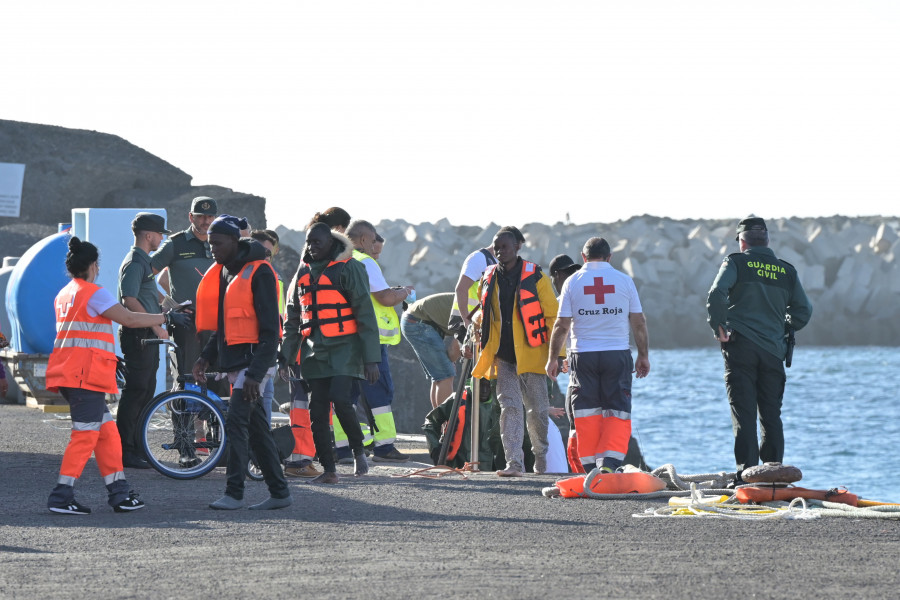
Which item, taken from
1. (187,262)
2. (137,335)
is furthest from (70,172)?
(137,335)

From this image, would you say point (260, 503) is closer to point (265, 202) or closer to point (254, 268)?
point (254, 268)

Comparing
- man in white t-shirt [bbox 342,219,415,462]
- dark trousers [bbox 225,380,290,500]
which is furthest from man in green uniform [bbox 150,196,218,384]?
dark trousers [bbox 225,380,290,500]

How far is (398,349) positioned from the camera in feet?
66.9

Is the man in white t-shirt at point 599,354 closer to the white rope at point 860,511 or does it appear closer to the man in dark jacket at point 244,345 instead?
the white rope at point 860,511

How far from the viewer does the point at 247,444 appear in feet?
28.1

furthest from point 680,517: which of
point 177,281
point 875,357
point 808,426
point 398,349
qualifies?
point 875,357

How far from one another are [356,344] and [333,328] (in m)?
0.21

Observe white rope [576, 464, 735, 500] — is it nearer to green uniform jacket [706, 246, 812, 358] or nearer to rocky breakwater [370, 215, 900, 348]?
green uniform jacket [706, 246, 812, 358]

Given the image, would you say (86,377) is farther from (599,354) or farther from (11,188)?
(11,188)

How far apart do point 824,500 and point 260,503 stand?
10.9 feet

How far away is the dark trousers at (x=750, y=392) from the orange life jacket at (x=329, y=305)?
2576 millimetres

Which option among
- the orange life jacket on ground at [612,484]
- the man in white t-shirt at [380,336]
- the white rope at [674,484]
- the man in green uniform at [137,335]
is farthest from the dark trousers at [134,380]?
the white rope at [674,484]

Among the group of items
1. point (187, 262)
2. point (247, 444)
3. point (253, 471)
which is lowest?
point (253, 471)

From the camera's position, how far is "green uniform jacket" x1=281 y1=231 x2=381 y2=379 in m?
9.39
